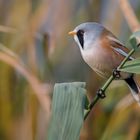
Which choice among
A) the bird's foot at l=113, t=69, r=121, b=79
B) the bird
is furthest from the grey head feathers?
the bird's foot at l=113, t=69, r=121, b=79

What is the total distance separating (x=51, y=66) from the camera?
1886mm

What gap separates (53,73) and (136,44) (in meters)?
0.94

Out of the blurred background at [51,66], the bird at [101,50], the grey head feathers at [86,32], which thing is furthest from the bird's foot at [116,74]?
the blurred background at [51,66]

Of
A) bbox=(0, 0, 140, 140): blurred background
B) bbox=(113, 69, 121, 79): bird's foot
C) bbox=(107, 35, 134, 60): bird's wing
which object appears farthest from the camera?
bbox=(0, 0, 140, 140): blurred background

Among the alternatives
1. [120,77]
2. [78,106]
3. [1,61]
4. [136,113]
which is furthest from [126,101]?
[78,106]

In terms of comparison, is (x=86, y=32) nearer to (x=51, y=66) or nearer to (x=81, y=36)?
(x=81, y=36)

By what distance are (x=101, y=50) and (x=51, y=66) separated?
1.15 ft

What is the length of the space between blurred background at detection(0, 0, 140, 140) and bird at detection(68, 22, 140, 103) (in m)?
0.24

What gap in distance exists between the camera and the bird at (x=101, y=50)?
1523 mm

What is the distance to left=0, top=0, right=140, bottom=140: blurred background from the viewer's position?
5.96 ft

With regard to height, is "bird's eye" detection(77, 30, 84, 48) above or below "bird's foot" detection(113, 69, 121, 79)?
above

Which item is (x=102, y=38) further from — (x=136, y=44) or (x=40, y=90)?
(x=136, y=44)

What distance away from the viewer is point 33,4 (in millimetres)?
1950

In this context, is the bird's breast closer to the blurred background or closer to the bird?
the bird
